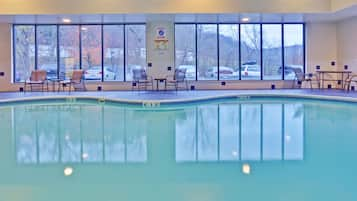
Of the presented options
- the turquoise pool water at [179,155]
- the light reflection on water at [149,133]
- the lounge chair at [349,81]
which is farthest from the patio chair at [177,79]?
the lounge chair at [349,81]

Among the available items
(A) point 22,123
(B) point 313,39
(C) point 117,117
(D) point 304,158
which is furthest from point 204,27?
(D) point 304,158

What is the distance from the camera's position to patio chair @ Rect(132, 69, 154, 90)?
12289 mm

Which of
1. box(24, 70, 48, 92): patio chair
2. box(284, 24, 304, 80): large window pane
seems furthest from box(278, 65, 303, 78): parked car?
box(24, 70, 48, 92): patio chair

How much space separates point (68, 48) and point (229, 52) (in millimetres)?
5004

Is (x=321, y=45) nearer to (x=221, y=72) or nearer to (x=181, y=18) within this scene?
(x=221, y=72)

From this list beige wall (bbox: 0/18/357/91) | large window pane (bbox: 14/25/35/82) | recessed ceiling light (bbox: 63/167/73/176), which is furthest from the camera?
large window pane (bbox: 14/25/35/82)

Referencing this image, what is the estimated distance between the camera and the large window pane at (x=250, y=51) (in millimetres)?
13555

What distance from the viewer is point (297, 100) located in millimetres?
10227

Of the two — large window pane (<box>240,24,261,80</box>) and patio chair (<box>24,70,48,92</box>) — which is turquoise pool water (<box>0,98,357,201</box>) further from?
large window pane (<box>240,24,261,80</box>)

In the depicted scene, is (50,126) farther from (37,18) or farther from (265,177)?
(37,18)

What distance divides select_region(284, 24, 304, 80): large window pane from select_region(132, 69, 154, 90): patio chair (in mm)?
4361

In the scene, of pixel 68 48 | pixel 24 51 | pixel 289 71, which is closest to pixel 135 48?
pixel 68 48

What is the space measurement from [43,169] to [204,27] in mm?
9935

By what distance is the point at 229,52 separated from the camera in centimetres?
1355
